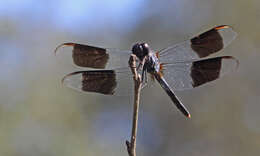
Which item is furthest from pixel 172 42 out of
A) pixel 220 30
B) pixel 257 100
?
pixel 220 30

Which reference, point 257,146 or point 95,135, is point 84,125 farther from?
point 257,146

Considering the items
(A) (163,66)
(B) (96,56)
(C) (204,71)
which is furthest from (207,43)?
(B) (96,56)

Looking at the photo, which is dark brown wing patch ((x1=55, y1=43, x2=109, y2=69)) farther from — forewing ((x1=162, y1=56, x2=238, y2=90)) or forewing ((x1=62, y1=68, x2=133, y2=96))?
forewing ((x1=162, y1=56, x2=238, y2=90))

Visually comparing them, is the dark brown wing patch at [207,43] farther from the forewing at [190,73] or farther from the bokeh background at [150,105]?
the bokeh background at [150,105]

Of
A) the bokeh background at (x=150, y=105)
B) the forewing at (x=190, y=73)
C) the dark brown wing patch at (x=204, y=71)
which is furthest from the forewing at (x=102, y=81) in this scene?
the bokeh background at (x=150, y=105)

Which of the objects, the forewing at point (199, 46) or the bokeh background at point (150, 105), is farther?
the bokeh background at point (150, 105)

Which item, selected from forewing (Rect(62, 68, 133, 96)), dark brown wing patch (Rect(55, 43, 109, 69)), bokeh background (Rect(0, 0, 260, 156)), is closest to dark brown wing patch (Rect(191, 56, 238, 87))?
forewing (Rect(62, 68, 133, 96))

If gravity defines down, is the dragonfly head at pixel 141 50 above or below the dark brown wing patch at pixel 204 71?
above

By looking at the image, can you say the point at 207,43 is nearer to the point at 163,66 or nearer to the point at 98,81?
the point at 163,66
